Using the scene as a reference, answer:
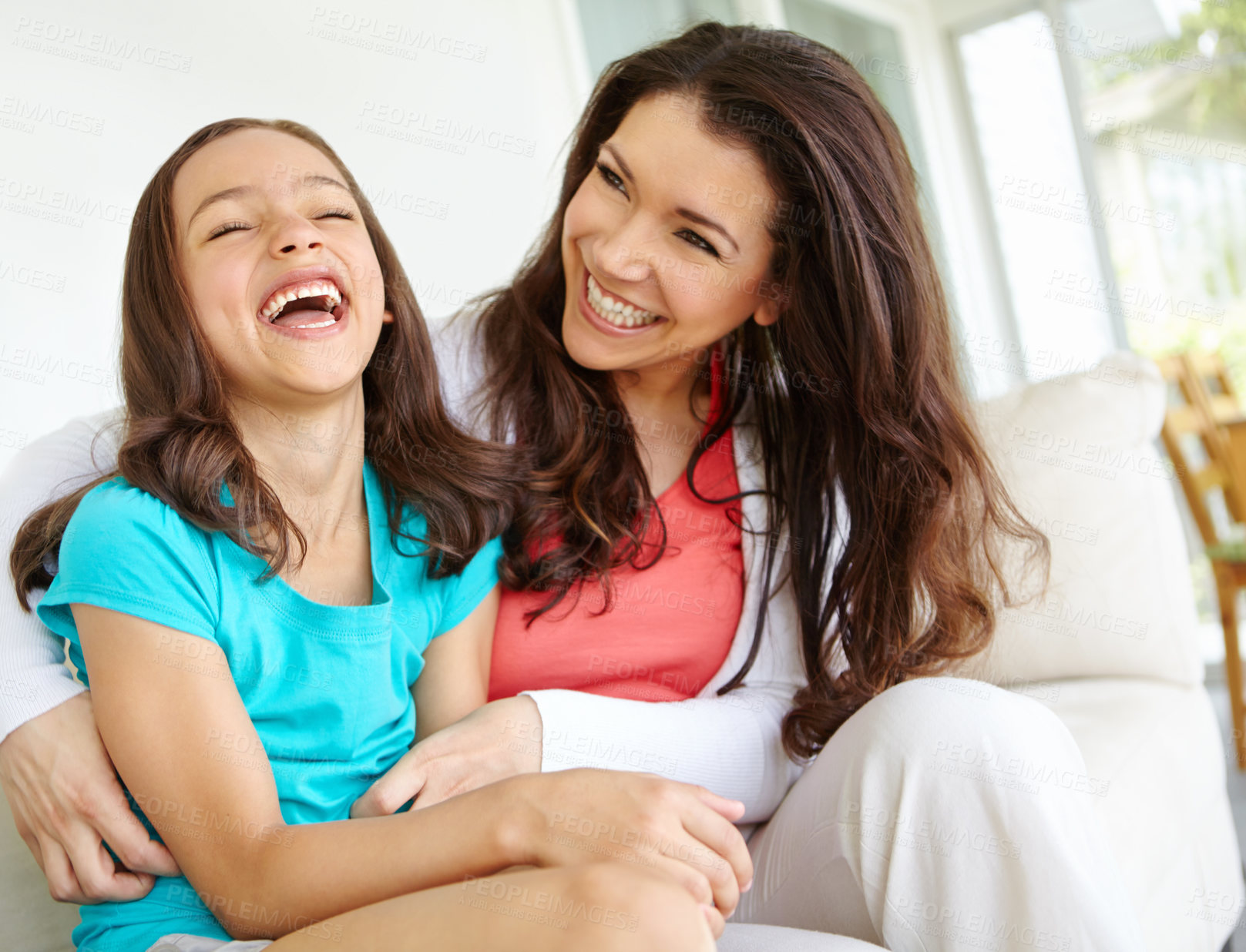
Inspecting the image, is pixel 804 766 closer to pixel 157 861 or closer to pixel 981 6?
pixel 157 861

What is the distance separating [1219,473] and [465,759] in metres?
2.84

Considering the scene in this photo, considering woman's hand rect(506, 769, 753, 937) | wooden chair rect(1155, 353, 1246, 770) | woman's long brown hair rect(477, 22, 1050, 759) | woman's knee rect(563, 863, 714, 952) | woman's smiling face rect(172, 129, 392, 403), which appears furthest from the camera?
wooden chair rect(1155, 353, 1246, 770)

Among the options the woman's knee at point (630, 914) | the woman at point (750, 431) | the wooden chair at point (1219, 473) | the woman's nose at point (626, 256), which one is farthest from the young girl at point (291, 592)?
the wooden chair at point (1219, 473)

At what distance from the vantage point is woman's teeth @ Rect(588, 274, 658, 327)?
4.42ft

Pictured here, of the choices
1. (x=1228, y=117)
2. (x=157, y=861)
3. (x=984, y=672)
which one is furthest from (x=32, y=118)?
(x=1228, y=117)

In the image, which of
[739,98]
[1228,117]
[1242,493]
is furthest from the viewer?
[1228,117]

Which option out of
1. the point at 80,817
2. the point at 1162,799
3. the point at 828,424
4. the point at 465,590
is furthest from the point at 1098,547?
the point at 80,817

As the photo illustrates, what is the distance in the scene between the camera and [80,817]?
927 millimetres

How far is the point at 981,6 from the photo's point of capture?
15.2 ft

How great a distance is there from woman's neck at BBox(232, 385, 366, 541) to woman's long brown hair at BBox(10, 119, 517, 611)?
1.3 inches

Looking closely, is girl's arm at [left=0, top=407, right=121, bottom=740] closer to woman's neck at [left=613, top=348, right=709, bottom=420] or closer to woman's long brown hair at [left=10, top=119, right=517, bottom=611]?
woman's long brown hair at [left=10, top=119, right=517, bottom=611]

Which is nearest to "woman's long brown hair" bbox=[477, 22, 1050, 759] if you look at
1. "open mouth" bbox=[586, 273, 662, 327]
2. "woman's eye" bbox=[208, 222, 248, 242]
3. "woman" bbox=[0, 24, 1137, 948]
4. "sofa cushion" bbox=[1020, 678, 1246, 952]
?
"woman" bbox=[0, 24, 1137, 948]

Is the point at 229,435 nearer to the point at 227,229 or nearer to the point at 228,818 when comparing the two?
the point at 227,229

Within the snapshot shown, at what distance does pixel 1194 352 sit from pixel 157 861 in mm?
3385
